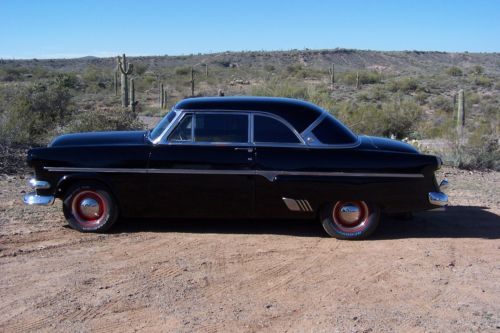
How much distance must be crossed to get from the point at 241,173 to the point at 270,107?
0.89 metres

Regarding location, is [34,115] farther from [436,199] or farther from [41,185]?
[436,199]

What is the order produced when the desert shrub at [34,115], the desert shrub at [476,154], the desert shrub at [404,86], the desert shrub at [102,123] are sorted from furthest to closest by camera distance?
the desert shrub at [404,86] → the desert shrub at [102,123] → the desert shrub at [34,115] → the desert shrub at [476,154]

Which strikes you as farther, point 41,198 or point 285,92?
point 285,92

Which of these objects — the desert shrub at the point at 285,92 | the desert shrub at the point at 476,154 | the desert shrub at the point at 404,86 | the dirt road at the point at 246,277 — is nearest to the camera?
the dirt road at the point at 246,277

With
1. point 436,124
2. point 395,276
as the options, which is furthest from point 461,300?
point 436,124

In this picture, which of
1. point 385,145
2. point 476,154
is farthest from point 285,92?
point 385,145

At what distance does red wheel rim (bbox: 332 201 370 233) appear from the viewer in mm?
7270

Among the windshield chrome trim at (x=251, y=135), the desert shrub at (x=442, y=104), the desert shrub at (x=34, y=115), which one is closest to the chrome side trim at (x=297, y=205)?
the windshield chrome trim at (x=251, y=135)

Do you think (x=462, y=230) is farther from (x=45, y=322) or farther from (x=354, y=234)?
(x=45, y=322)

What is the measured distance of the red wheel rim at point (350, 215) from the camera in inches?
286

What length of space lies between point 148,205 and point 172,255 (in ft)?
3.04

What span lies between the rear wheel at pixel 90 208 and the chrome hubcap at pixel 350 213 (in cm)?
268

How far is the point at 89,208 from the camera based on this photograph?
7363 millimetres

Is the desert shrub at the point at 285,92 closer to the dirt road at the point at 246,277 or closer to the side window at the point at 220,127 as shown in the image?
the dirt road at the point at 246,277
